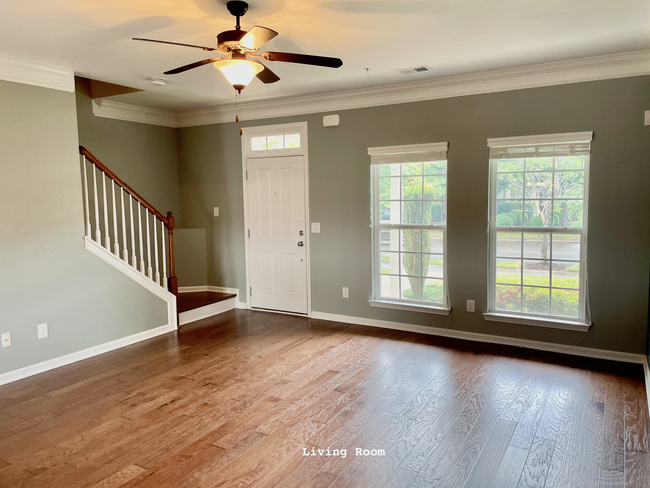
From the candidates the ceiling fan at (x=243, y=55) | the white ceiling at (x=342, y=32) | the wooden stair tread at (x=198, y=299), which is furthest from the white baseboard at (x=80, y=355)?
the ceiling fan at (x=243, y=55)

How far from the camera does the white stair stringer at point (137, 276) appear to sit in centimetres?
439

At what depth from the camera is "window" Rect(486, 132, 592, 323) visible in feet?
13.5

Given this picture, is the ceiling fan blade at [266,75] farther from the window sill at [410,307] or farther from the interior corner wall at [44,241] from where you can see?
the window sill at [410,307]

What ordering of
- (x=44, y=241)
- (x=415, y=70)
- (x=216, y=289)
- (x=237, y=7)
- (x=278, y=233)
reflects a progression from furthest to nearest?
(x=216, y=289), (x=278, y=233), (x=415, y=70), (x=44, y=241), (x=237, y=7)

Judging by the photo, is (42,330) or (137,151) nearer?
(42,330)

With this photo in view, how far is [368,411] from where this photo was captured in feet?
10.5

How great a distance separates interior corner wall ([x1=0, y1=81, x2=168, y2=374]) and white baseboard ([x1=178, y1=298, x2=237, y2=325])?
1006mm

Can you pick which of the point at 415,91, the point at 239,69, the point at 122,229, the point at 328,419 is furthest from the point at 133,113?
the point at 328,419

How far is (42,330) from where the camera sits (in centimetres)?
399

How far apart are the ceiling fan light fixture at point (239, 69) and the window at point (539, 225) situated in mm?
2595

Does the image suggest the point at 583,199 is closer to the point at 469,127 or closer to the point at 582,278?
the point at 582,278

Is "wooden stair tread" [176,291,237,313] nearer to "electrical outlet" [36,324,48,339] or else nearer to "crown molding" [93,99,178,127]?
"electrical outlet" [36,324,48,339]

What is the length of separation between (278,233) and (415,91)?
230 cm

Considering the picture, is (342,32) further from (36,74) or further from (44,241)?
(44,241)
